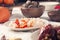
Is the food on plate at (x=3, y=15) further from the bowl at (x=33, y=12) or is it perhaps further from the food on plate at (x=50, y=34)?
the food on plate at (x=50, y=34)

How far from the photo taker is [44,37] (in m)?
0.68

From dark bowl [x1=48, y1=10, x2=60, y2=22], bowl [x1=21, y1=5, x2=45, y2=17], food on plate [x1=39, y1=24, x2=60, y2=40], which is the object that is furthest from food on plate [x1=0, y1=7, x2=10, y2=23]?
food on plate [x1=39, y1=24, x2=60, y2=40]

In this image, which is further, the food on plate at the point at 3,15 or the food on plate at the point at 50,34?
the food on plate at the point at 3,15

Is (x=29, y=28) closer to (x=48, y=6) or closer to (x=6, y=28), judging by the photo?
(x=6, y=28)

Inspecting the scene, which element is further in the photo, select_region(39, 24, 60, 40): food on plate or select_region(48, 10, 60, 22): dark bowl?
select_region(48, 10, 60, 22): dark bowl

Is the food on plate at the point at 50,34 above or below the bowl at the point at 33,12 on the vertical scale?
above

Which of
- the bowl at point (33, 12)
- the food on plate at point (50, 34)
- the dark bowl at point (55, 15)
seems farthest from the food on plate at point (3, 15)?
the food on plate at point (50, 34)

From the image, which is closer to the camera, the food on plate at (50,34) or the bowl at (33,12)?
the food on plate at (50,34)

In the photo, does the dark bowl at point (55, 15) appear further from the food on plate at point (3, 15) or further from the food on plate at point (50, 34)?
the food on plate at point (50, 34)

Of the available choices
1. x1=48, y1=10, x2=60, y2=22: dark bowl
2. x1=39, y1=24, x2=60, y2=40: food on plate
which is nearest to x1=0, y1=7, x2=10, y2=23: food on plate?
x1=48, y1=10, x2=60, y2=22: dark bowl

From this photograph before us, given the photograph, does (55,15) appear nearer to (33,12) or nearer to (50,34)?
(33,12)

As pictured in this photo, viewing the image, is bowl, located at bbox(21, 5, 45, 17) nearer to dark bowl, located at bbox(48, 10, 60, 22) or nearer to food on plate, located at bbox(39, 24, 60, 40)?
dark bowl, located at bbox(48, 10, 60, 22)

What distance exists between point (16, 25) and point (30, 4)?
30 cm

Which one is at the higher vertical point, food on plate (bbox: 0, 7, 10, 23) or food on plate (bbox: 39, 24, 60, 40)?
food on plate (bbox: 39, 24, 60, 40)
